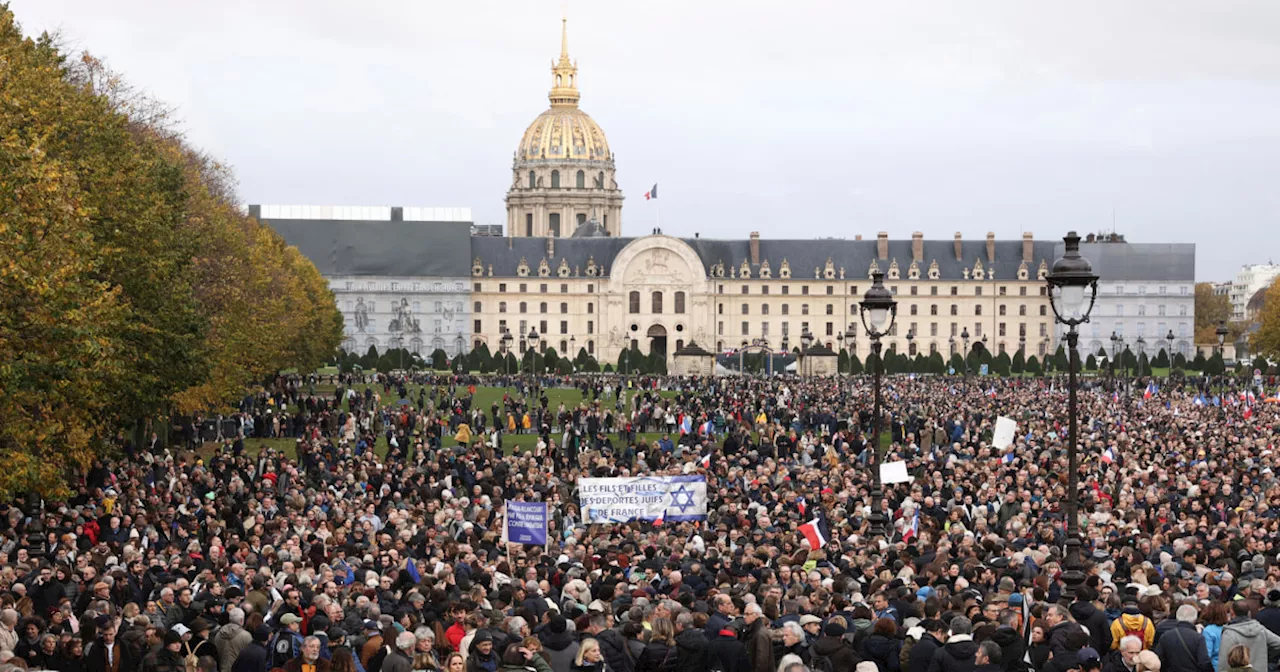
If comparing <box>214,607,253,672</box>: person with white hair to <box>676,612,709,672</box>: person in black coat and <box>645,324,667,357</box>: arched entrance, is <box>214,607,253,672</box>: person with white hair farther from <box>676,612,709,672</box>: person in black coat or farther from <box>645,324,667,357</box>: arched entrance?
<box>645,324,667,357</box>: arched entrance

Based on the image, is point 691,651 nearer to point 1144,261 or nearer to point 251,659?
point 251,659

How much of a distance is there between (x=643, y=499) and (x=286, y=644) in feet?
31.4

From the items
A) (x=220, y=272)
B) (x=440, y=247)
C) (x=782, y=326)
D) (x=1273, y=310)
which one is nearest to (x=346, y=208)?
(x=440, y=247)

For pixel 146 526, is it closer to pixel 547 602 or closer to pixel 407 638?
pixel 547 602

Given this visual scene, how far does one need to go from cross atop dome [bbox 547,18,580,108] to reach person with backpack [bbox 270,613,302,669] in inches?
6459

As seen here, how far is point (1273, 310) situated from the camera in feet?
337

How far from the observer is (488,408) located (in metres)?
60.9

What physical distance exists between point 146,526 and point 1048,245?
A: 11614 centimetres

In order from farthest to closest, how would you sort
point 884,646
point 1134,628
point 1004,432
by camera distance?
point 1004,432
point 1134,628
point 884,646

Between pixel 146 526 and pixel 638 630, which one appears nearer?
pixel 638 630

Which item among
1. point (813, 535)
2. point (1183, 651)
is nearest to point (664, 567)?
point (813, 535)

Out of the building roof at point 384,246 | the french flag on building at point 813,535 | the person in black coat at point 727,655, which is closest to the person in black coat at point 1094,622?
the person in black coat at point 727,655

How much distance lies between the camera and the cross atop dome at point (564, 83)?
579ft

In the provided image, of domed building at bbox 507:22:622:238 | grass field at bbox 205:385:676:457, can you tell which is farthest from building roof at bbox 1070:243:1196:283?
grass field at bbox 205:385:676:457
